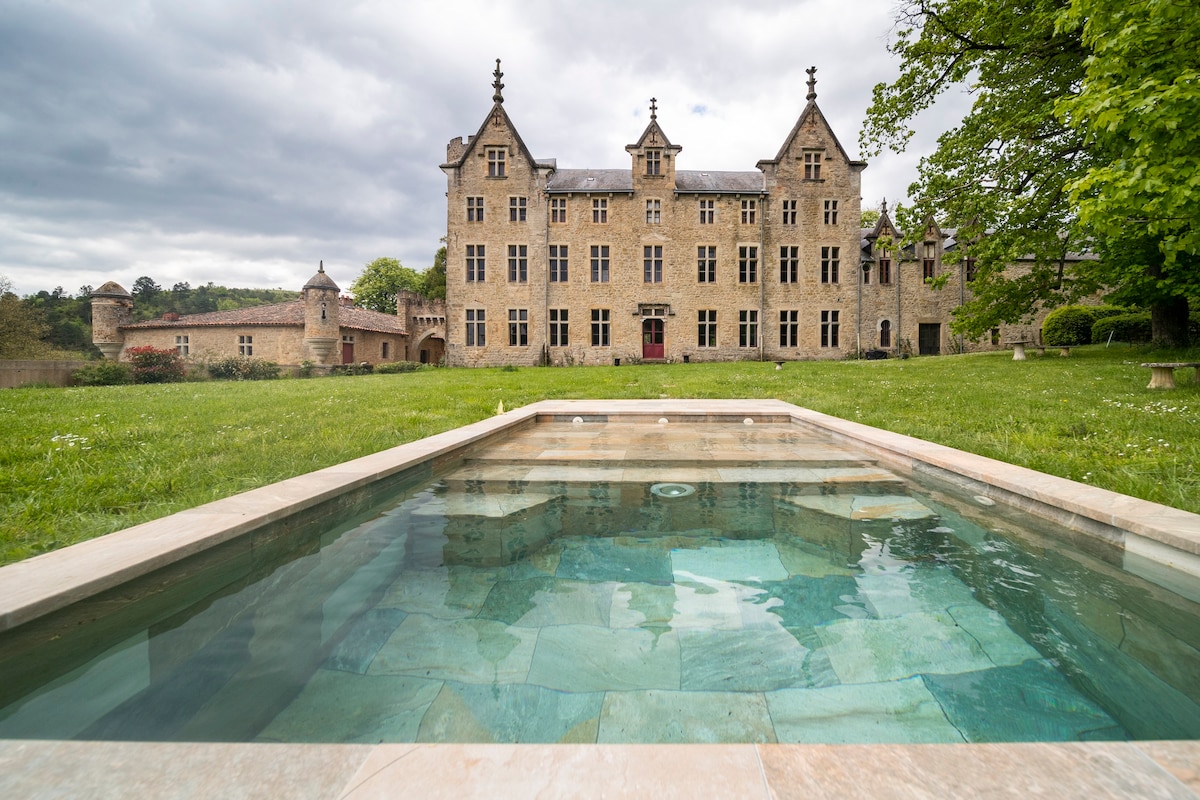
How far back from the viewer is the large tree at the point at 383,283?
61125mm

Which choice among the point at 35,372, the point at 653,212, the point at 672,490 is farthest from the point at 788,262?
the point at 35,372

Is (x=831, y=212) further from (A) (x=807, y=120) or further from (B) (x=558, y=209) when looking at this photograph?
(B) (x=558, y=209)

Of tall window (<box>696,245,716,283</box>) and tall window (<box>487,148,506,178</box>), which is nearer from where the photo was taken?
tall window (<box>487,148,506,178</box>)

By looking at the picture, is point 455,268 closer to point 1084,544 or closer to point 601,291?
point 601,291

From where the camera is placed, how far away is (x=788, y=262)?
30188 mm

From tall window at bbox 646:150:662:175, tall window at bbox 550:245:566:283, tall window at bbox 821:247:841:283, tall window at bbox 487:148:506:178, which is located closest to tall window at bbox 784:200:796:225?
tall window at bbox 821:247:841:283

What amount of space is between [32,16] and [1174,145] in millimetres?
16871

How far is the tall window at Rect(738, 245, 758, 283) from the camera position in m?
30.1

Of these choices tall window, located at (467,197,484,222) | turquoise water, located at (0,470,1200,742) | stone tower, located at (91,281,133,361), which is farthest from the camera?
stone tower, located at (91,281,133,361)

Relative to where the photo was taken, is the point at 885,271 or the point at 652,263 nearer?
the point at 652,263

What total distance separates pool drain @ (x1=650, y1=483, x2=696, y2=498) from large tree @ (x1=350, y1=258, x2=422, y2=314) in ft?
202

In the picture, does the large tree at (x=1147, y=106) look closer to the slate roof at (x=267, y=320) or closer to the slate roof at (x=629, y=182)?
the slate roof at (x=629, y=182)

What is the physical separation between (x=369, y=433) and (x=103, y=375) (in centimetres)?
2210

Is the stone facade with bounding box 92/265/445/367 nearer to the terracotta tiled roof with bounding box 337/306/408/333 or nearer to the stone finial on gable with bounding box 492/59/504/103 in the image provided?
the terracotta tiled roof with bounding box 337/306/408/333
